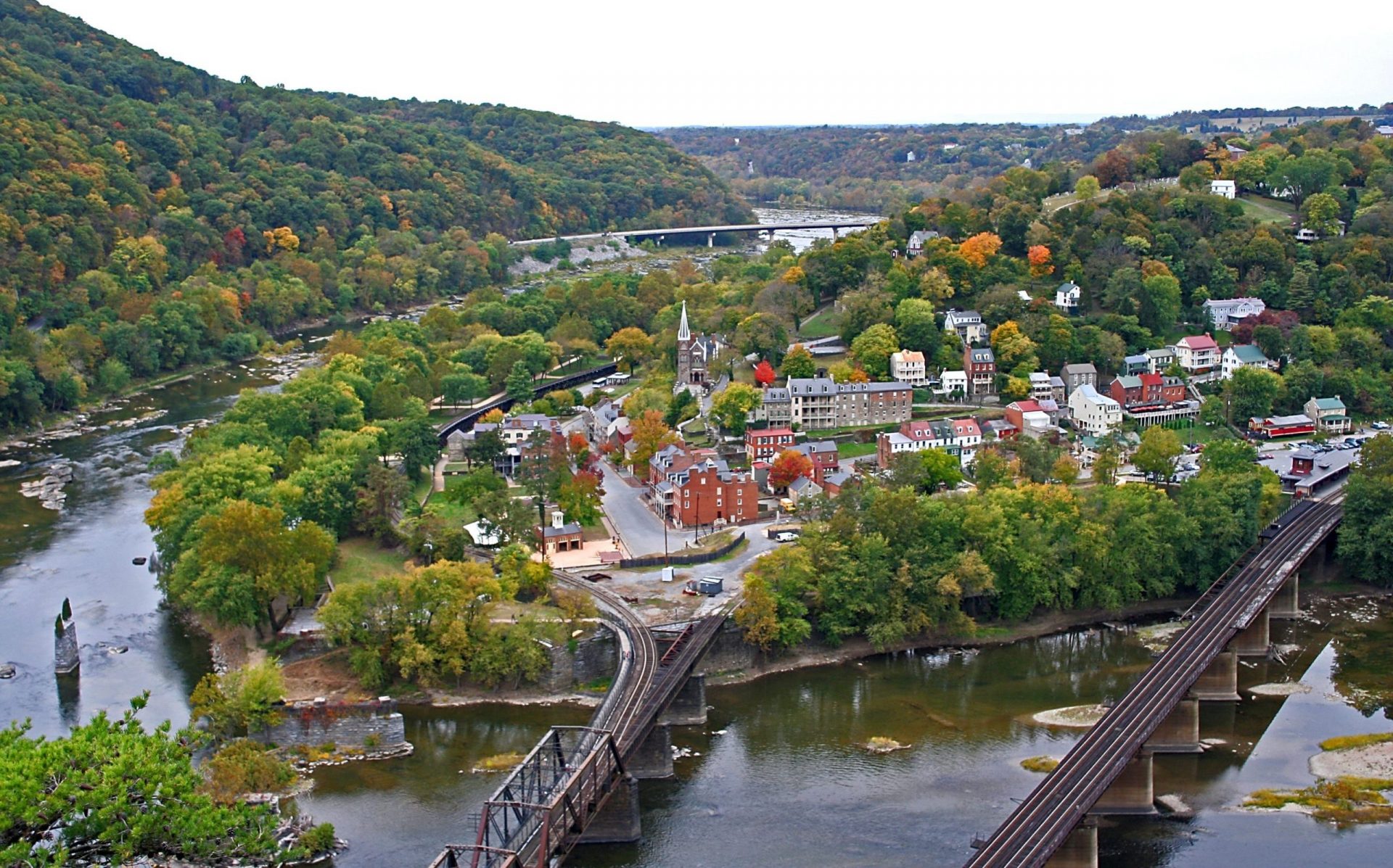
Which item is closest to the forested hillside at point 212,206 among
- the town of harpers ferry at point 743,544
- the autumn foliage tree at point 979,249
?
the town of harpers ferry at point 743,544

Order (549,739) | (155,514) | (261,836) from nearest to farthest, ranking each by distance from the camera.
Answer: (261,836)
(549,739)
(155,514)

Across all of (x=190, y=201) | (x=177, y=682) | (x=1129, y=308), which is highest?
(x=190, y=201)

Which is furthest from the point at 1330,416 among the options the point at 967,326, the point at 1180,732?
the point at 1180,732

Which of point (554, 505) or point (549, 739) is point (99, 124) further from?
point (549, 739)

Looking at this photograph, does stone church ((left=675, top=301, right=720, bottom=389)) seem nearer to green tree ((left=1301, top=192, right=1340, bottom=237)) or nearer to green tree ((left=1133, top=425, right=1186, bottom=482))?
green tree ((left=1133, top=425, right=1186, bottom=482))

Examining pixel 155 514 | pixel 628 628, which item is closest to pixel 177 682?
pixel 155 514

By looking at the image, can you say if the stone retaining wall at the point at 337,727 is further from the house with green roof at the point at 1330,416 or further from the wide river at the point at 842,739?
the house with green roof at the point at 1330,416

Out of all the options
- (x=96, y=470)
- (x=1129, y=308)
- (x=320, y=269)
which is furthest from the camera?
(x=320, y=269)
